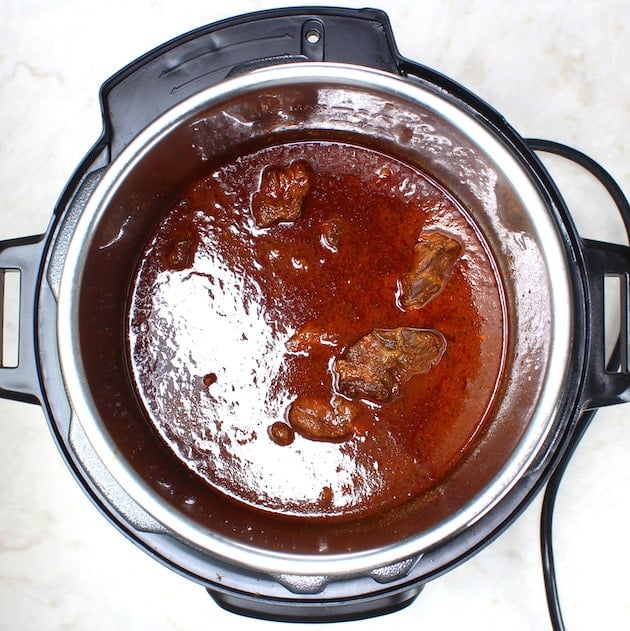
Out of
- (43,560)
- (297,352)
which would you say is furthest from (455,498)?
(43,560)

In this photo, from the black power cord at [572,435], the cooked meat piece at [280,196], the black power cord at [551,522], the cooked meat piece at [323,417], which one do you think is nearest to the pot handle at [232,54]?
the cooked meat piece at [280,196]

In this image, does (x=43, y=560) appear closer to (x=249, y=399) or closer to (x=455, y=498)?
(x=249, y=399)

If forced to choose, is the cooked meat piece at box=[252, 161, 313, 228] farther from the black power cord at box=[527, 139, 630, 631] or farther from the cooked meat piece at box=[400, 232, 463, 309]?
the black power cord at box=[527, 139, 630, 631]

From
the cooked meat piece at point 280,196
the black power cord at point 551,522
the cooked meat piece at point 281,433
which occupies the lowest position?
the black power cord at point 551,522

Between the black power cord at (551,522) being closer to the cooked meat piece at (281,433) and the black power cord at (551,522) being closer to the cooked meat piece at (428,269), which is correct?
the cooked meat piece at (428,269)

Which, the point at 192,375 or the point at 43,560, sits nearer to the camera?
the point at 192,375

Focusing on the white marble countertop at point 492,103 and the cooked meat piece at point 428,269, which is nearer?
the cooked meat piece at point 428,269
